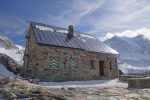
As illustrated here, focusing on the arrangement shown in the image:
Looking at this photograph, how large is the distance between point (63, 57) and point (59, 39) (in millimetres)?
2222

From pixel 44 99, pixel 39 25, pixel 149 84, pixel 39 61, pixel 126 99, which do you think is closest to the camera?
pixel 44 99

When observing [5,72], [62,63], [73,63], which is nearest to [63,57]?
[62,63]

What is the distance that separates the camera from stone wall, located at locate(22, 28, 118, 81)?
18.5 m

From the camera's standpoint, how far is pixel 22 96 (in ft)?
29.1

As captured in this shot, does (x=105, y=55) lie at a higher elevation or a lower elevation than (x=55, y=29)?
lower

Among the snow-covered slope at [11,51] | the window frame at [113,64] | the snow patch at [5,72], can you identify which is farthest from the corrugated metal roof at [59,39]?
the snow-covered slope at [11,51]

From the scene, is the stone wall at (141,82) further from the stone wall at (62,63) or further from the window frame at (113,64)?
the window frame at (113,64)

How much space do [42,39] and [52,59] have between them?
2.06m

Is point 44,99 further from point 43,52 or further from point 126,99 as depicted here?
point 43,52

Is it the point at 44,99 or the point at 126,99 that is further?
the point at 126,99

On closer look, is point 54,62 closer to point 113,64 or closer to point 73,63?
point 73,63

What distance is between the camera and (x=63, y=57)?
1967 cm

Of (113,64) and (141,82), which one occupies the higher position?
(113,64)

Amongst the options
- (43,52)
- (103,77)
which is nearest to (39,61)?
(43,52)
